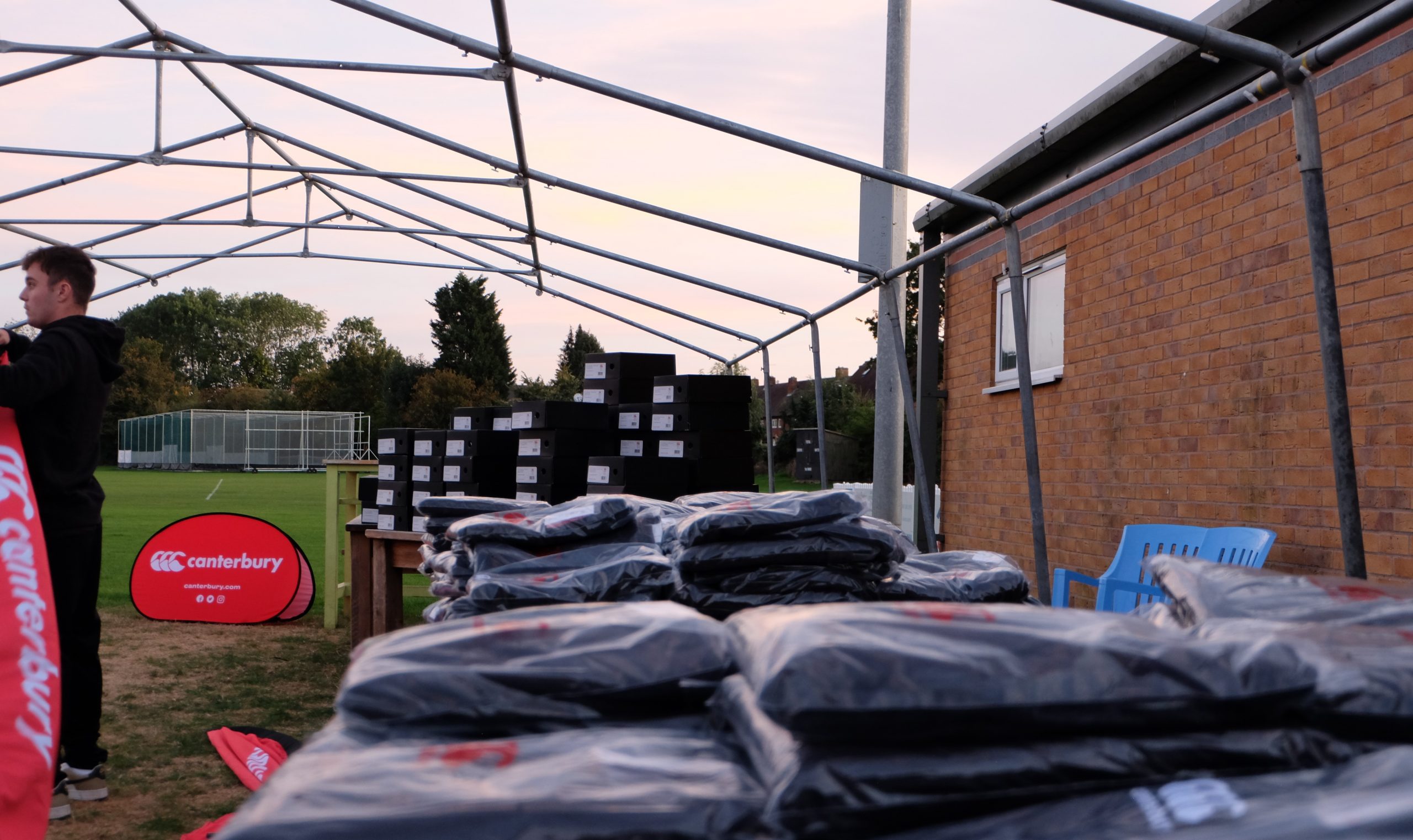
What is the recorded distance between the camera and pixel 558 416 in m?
6.28

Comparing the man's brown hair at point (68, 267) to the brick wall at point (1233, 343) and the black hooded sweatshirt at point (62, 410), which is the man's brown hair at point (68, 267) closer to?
the black hooded sweatshirt at point (62, 410)

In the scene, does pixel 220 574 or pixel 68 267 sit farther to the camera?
pixel 220 574

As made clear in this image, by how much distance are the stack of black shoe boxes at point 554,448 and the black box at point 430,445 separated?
1.81ft

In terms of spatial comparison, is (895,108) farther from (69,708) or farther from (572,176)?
(69,708)

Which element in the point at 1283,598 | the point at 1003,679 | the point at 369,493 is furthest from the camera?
the point at 369,493

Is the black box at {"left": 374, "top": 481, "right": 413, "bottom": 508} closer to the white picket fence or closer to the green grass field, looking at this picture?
the green grass field

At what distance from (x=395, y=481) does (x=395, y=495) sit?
0.10m

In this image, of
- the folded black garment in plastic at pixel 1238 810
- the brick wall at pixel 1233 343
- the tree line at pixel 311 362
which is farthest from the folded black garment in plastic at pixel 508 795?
the tree line at pixel 311 362

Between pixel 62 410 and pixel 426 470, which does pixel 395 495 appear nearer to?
pixel 426 470

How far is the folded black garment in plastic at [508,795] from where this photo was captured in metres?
0.93

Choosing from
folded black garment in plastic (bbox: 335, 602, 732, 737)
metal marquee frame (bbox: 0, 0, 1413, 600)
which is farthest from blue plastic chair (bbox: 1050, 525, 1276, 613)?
folded black garment in plastic (bbox: 335, 602, 732, 737)

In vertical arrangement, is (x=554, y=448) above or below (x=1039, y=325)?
below

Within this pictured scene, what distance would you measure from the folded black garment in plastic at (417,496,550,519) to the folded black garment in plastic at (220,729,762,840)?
1.74 meters

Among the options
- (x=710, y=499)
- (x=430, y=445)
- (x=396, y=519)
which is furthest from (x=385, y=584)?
(x=710, y=499)
